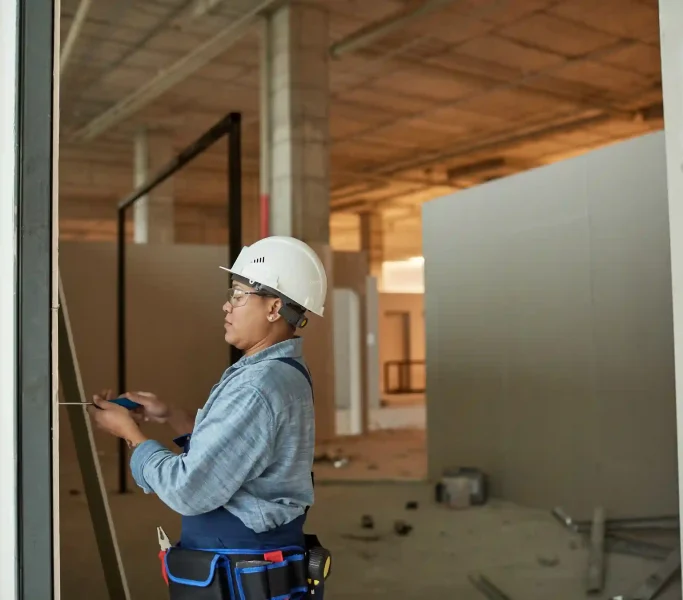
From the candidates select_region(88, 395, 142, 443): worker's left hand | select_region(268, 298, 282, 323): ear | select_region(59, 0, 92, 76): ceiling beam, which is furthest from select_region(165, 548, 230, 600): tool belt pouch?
select_region(59, 0, 92, 76): ceiling beam

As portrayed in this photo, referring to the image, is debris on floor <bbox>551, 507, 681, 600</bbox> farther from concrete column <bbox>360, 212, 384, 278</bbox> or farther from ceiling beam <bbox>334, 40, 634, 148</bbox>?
concrete column <bbox>360, 212, 384, 278</bbox>

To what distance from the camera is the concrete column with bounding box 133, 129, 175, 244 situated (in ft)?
34.5

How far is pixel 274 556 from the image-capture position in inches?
68.9

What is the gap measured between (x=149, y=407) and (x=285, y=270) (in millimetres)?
540

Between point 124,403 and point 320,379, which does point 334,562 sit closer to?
point 124,403

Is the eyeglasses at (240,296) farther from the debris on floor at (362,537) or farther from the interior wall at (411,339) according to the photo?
the interior wall at (411,339)

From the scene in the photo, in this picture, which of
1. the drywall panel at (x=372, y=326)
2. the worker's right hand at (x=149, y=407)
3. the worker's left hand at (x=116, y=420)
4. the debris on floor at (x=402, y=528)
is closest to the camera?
the worker's left hand at (x=116, y=420)

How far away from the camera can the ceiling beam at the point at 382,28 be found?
6.59 meters

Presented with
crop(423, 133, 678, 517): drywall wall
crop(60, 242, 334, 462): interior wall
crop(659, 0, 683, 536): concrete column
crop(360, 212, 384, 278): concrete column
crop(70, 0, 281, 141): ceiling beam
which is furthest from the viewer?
crop(360, 212, 384, 278): concrete column

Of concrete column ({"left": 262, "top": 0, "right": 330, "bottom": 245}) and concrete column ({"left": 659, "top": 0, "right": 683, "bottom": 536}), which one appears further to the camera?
concrete column ({"left": 262, "top": 0, "right": 330, "bottom": 245})

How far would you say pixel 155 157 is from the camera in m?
10.5

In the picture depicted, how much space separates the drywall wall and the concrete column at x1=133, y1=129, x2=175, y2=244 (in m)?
5.46

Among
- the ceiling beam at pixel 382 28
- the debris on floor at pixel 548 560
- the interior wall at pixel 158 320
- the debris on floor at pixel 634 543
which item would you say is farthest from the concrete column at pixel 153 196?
the debris on floor at pixel 548 560

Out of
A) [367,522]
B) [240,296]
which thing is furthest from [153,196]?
[240,296]
